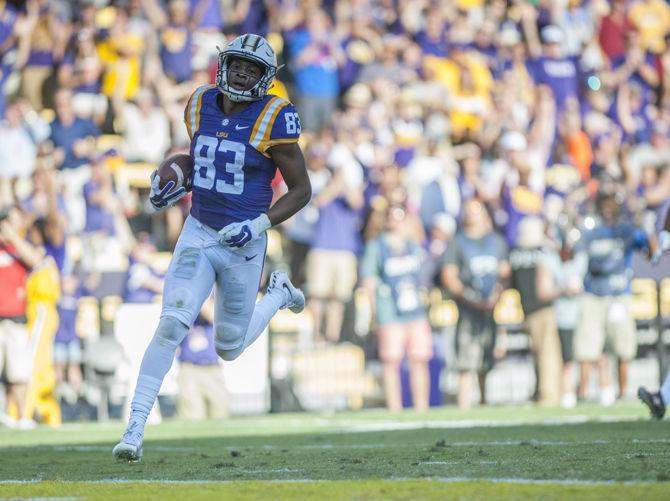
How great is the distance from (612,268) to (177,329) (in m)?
7.41

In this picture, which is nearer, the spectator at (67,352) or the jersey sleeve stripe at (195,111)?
the jersey sleeve stripe at (195,111)

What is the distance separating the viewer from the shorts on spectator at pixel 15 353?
37.7 ft

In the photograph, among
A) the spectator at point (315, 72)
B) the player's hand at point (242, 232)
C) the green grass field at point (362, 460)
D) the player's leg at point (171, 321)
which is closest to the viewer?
the green grass field at point (362, 460)

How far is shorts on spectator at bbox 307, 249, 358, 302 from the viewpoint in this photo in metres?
13.6

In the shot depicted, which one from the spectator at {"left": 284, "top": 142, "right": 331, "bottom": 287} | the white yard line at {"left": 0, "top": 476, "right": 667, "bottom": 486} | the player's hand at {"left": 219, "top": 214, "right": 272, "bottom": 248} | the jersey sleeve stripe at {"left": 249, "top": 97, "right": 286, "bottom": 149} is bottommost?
the white yard line at {"left": 0, "top": 476, "right": 667, "bottom": 486}

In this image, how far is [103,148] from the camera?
14539 millimetres

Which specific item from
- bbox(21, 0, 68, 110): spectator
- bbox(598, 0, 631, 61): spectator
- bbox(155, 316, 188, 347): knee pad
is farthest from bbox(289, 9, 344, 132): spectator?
bbox(155, 316, 188, 347): knee pad

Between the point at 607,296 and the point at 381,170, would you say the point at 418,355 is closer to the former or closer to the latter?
the point at 607,296

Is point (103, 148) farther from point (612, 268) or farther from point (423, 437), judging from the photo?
point (423, 437)

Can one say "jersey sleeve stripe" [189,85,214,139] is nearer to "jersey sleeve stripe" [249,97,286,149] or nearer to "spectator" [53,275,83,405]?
"jersey sleeve stripe" [249,97,286,149]

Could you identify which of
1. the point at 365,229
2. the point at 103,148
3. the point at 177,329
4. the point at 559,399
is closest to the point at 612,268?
the point at 559,399

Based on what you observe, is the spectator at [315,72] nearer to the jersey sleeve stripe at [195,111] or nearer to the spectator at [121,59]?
the spectator at [121,59]

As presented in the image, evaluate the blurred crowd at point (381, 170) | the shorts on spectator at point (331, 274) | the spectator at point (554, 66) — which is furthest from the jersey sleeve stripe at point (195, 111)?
the spectator at point (554, 66)

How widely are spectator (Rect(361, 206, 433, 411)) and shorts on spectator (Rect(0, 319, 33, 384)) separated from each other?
137 inches
